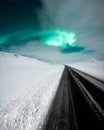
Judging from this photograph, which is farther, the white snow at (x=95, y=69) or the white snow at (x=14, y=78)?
the white snow at (x=95, y=69)

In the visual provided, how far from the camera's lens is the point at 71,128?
133 inches

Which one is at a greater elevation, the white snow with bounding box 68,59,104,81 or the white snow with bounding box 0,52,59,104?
the white snow with bounding box 68,59,104,81

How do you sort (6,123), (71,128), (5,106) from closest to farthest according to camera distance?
(71,128)
(6,123)
(5,106)

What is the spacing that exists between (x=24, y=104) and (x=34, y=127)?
7.97 ft

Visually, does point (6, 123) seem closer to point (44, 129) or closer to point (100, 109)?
point (44, 129)

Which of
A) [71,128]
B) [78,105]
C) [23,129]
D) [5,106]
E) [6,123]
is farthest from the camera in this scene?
[5,106]

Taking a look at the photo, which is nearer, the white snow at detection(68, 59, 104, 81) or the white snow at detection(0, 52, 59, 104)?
the white snow at detection(0, 52, 59, 104)

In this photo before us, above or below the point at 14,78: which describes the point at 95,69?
above

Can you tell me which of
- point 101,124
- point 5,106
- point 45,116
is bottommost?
point 5,106

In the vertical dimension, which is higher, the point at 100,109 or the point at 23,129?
the point at 100,109

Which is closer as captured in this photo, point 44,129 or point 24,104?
point 44,129

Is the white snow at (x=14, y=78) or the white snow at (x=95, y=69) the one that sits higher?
the white snow at (x=95, y=69)

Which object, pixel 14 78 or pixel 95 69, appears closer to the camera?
pixel 14 78

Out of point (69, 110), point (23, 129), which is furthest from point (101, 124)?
point (23, 129)
